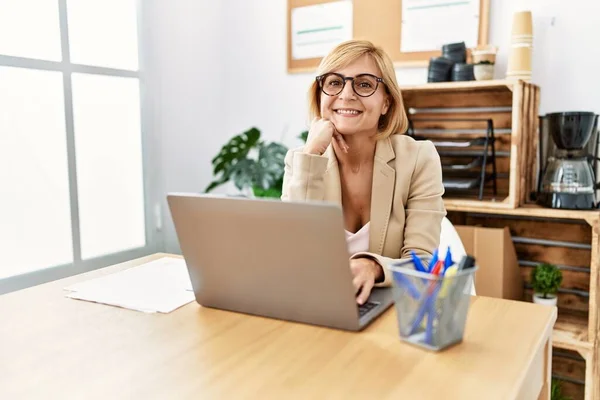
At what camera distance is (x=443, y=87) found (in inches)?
82.4

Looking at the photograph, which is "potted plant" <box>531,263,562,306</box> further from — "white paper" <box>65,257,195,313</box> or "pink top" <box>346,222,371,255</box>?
"white paper" <box>65,257,195,313</box>

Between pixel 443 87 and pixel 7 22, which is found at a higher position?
pixel 7 22

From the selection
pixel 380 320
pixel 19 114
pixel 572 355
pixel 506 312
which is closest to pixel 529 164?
pixel 572 355

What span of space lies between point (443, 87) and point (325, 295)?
1475 millimetres

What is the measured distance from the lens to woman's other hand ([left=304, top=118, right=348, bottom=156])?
133 centimetres

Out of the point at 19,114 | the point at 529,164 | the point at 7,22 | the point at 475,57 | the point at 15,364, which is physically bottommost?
the point at 15,364

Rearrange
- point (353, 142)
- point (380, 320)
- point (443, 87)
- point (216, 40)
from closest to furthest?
1. point (380, 320)
2. point (353, 142)
3. point (443, 87)
4. point (216, 40)

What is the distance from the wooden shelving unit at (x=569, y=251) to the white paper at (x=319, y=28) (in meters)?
1.05

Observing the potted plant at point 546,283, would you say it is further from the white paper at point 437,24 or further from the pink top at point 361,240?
the pink top at point 361,240

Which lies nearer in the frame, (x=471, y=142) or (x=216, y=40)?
(x=471, y=142)

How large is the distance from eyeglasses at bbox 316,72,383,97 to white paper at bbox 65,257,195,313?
23.0 inches

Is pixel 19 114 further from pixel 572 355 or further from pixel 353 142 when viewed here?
→ pixel 572 355

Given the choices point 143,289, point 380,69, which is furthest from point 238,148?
point 143,289

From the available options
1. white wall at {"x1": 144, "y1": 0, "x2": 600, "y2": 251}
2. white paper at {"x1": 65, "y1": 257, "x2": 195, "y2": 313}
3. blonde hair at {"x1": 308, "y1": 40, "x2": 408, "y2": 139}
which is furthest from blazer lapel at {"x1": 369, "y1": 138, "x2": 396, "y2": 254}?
white wall at {"x1": 144, "y1": 0, "x2": 600, "y2": 251}
